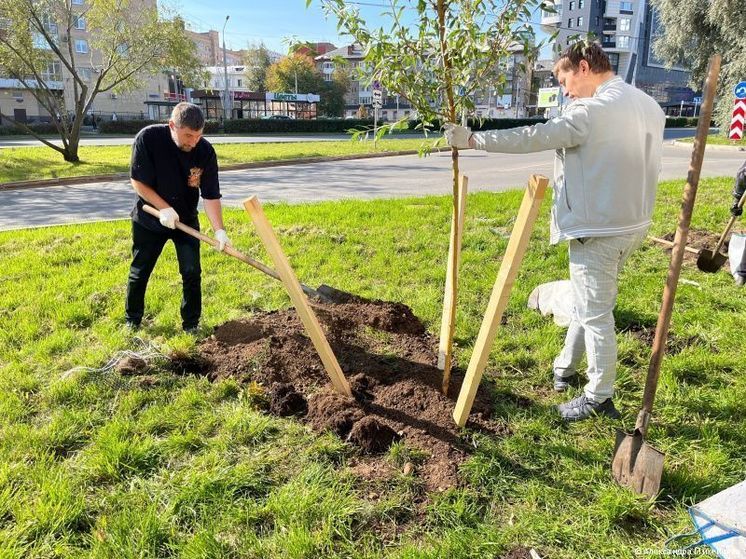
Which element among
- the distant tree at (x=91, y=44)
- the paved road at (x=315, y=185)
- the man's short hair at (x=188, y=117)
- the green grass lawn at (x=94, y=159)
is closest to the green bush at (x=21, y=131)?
the green grass lawn at (x=94, y=159)

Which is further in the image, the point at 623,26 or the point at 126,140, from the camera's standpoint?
the point at 623,26

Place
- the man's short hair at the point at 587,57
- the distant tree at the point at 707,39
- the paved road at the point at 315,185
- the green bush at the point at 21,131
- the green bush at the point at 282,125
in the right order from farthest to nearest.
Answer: the green bush at the point at 282,125 < the green bush at the point at 21,131 < the distant tree at the point at 707,39 < the paved road at the point at 315,185 < the man's short hair at the point at 587,57

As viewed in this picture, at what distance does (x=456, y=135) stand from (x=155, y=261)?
109 inches

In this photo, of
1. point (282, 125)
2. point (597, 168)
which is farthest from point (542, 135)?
point (282, 125)

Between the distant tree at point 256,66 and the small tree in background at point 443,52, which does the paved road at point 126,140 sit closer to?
the small tree in background at point 443,52

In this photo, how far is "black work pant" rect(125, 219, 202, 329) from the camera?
164 inches

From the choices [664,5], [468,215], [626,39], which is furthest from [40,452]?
[626,39]

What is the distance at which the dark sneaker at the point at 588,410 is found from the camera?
3015mm

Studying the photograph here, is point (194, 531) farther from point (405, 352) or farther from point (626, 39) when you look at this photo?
point (626, 39)

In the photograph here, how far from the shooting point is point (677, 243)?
2312 millimetres

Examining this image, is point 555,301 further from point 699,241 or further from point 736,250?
point 699,241

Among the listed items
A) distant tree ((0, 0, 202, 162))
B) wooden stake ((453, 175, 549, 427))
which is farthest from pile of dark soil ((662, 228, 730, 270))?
distant tree ((0, 0, 202, 162))

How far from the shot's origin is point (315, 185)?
12219 mm

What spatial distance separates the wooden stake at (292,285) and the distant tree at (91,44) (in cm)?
1648
